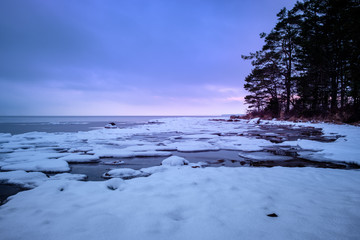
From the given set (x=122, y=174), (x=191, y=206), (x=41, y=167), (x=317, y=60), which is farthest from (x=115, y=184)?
(x=317, y=60)

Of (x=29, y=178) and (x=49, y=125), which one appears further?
(x=49, y=125)

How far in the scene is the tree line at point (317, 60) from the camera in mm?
9529

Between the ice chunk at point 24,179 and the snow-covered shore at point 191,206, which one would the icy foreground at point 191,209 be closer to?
the snow-covered shore at point 191,206

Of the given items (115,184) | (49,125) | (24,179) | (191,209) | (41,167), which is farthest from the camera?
(49,125)

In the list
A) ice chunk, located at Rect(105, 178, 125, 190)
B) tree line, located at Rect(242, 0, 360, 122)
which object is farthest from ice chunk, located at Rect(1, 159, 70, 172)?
tree line, located at Rect(242, 0, 360, 122)

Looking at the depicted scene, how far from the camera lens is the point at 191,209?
134 centimetres

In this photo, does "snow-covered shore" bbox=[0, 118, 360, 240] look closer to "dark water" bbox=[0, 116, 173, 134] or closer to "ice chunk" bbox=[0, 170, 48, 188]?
"ice chunk" bbox=[0, 170, 48, 188]

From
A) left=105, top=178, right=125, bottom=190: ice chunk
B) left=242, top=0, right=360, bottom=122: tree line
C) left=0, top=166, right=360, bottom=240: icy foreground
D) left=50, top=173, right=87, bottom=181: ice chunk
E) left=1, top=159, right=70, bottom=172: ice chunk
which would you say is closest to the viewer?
left=0, top=166, right=360, bottom=240: icy foreground

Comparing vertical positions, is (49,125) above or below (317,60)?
below

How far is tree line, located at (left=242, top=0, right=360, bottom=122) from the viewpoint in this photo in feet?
31.3

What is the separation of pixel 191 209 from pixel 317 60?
640 inches

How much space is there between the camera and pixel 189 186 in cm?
184

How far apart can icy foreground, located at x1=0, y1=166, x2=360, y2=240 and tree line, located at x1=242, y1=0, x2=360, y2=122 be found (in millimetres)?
10494

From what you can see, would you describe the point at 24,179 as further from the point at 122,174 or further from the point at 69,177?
the point at 122,174
